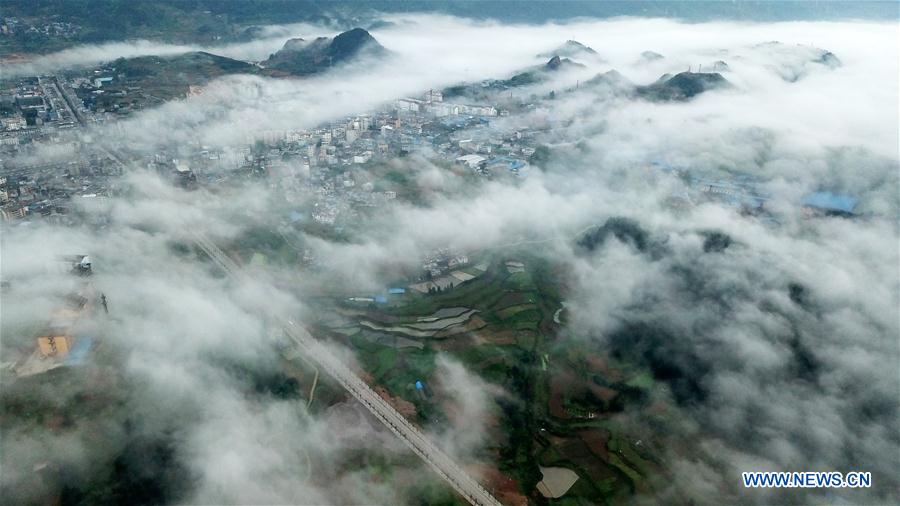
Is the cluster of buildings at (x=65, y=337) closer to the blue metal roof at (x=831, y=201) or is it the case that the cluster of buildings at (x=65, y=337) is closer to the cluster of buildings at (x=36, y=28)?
the blue metal roof at (x=831, y=201)

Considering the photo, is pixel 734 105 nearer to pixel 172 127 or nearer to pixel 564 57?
pixel 564 57

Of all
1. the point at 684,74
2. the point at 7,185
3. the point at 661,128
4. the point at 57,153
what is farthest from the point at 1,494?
the point at 684,74

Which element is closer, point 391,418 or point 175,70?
point 391,418

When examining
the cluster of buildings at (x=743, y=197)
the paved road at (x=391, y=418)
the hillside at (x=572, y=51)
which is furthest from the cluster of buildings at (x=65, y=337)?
the hillside at (x=572, y=51)

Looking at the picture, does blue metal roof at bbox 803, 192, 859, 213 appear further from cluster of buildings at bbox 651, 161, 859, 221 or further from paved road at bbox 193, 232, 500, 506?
paved road at bbox 193, 232, 500, 506

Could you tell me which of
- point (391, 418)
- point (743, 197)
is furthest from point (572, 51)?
point (391, 418)

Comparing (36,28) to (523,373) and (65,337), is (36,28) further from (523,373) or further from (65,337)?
(523,373)
